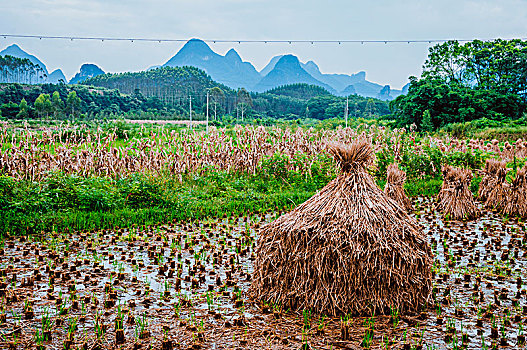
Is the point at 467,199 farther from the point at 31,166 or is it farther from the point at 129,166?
the point at 31,166

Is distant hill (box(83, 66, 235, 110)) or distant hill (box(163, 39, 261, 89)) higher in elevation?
distant hill (box(163, 39, 261, 89))

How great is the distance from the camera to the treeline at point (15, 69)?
204 ft

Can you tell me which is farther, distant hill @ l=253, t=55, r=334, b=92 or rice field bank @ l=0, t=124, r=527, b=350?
distant hill @ l=253, t=55, r=334, b=92

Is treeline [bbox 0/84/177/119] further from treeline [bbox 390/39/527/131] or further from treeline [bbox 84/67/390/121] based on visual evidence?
treeline [bbox 390/39/527/131]

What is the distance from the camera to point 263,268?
197 inches

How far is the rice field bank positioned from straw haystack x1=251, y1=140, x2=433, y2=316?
0.04ft

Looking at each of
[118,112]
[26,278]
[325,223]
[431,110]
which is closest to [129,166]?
[26,278]

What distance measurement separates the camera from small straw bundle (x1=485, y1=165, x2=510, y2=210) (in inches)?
423

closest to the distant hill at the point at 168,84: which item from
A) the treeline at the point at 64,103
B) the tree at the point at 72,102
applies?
the treeline at the point at 64,103

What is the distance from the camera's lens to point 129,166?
42.7 feet

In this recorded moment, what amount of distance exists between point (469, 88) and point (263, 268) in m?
41.7

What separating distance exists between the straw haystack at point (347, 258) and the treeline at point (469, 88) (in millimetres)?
31693

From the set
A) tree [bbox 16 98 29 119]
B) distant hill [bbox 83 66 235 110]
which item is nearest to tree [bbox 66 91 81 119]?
tree [bbox 16 98 29 119]

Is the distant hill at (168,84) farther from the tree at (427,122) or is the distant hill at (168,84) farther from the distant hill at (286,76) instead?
A: the distant hill at (286,76)
